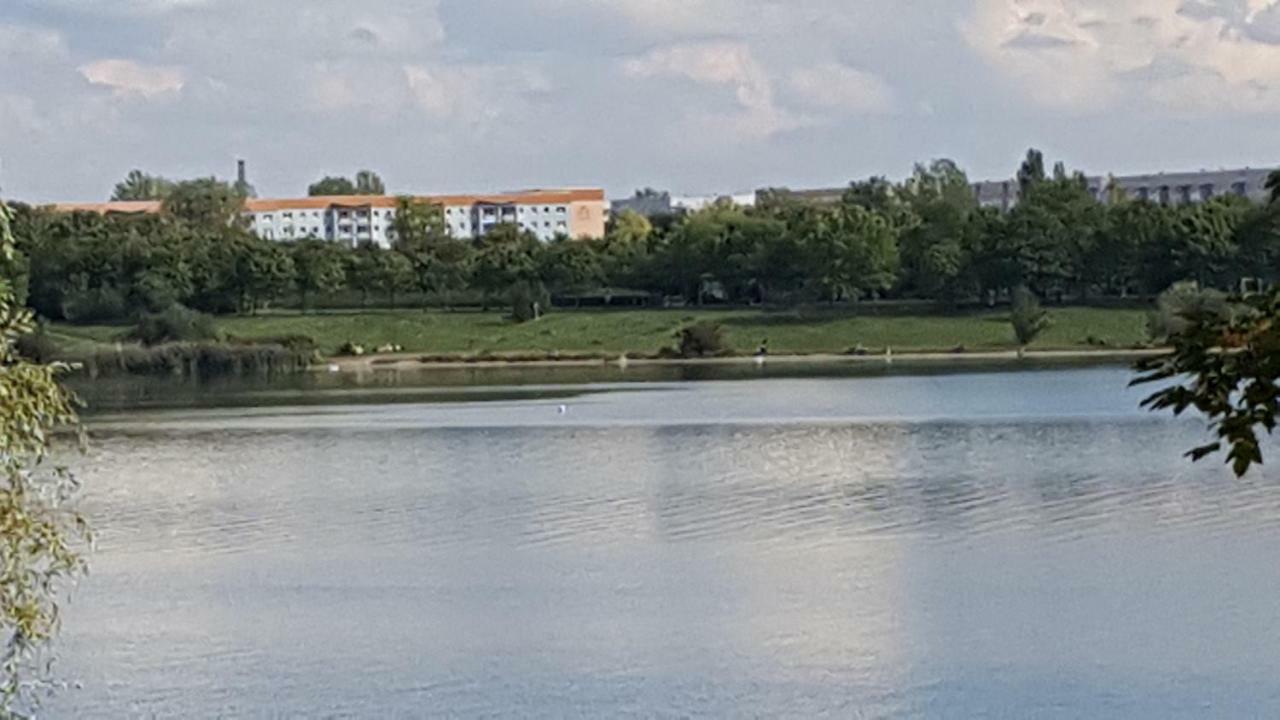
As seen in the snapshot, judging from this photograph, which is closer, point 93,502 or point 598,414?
point 93,502

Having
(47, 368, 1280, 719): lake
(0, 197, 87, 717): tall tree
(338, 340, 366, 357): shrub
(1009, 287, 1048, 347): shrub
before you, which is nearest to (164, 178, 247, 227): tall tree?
(338, 340, 366, 357): shrub

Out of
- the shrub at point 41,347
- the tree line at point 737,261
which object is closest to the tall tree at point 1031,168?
the tree line at point 737,261

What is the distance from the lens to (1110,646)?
24000 millimetres

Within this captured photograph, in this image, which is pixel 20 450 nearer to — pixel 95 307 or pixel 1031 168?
pixel 95 307

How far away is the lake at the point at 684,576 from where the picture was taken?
74.6 ft

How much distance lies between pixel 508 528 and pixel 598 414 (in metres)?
26.9

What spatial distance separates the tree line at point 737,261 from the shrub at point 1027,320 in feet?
26.6

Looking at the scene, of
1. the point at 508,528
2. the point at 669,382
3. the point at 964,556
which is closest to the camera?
the point at 964,556

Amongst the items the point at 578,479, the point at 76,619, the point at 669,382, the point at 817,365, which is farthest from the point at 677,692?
the point at 817,365

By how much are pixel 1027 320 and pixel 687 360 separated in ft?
49.5

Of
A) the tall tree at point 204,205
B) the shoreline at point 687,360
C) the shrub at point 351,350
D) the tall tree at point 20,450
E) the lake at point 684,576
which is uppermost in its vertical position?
the tall tree at point 204,205

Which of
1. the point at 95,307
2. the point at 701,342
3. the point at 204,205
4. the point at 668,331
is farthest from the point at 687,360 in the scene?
the point at 204,205

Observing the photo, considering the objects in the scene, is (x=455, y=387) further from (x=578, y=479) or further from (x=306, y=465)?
(x=578, y=479)

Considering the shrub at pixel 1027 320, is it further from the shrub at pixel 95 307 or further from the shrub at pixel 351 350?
the shrub at pixel 95 307
